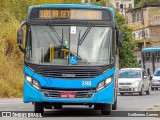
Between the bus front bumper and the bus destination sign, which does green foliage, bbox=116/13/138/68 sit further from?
the bus front bumper

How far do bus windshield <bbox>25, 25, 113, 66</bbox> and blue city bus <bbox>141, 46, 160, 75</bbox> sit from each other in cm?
4366

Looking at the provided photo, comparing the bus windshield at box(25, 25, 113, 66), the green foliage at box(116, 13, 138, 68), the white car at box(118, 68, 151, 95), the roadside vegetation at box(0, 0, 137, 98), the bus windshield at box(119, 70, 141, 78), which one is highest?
the bus windshield at box(25, 25, 113, 66)

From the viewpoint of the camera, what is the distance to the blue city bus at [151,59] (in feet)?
204

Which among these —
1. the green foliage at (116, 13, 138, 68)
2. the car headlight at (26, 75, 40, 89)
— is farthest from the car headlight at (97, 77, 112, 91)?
the green foliage at (116, 13, 138, 68)

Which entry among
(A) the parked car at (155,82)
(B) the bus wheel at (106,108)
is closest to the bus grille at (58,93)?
(B) the bus wheel at (106,108)

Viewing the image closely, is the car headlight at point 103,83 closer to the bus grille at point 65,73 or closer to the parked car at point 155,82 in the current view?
the bus grille at point 65,73

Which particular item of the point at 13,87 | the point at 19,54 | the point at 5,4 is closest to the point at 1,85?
the point at 13,87

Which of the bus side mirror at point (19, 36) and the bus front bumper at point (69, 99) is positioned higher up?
the bus side mirror at point (19, 36)

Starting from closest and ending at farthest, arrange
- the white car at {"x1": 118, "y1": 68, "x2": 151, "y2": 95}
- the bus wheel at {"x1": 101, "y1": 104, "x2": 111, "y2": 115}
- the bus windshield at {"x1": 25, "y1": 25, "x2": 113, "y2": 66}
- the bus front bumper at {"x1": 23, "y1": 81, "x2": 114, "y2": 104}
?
the bus front bumper at {"x1": 23, "y1": 81, "x2": 114, "y2": 104} → the bus windshield at {"x1": 25, "y1": 25, "x2": 113, "y2": 66} → the bus wheel at {"x1": 101, "y1": 104, "x2": 111, "y2": 115} → the white car at {"x1": 118, "y1": 68, "x2": 151, "y2": 95}

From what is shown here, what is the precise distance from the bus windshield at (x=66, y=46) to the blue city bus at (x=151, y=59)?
143 feet

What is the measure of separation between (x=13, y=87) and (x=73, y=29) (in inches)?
665

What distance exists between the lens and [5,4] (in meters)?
45.9

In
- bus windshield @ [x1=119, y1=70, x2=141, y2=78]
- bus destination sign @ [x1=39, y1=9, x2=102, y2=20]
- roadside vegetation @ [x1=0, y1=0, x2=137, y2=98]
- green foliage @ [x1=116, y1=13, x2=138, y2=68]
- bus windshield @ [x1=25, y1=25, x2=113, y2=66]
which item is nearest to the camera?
bus windshield @ [x1=25, y1=25, x2=113, y2=66]

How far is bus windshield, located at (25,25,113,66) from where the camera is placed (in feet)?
59.9
